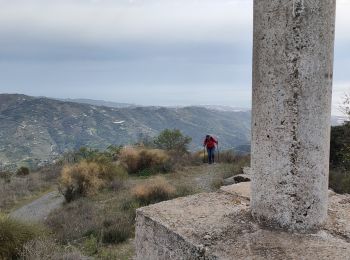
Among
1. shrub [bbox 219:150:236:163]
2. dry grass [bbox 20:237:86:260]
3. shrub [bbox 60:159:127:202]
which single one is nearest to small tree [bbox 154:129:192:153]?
shrub [bbox 219:150:236:163]

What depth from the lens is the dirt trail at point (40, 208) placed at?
32.7 feet

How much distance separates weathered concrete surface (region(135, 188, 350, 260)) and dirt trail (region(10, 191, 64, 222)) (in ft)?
23.0

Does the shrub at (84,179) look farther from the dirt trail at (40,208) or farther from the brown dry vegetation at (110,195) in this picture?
the dirt trail at (40,208)

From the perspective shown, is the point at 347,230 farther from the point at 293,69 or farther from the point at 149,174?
the point at 149,174

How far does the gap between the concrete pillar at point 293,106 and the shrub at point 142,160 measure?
12.6m

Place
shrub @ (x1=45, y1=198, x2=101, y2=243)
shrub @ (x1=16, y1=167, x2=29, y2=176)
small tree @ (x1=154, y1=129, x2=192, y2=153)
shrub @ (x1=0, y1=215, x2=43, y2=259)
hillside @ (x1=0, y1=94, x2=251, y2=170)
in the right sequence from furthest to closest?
1. hillside @ (x1=0, y1=94, x2=251, y2=170)
2. small tree @ (x1=154, y1=129, x2=192, y2=153)
3. shrub @ (x1=16, y1=167, x2=29, y2=176)
4. shrub @ (x1=45, y1=198, x2=101, y2=243)
5. shrub @ (x1=0, y1=215, x2=43, y2=259)

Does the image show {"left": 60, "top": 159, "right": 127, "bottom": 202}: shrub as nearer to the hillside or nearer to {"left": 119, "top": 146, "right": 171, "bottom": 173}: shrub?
{"left": 119, "top": 146, "right": 171, "bottom": 173}: shrub

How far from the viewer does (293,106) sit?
2.64m

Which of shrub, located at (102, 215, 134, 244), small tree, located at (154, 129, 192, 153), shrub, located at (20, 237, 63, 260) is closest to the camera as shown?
shrub, located at (20, 237, 63, 260)

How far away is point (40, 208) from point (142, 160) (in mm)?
5548

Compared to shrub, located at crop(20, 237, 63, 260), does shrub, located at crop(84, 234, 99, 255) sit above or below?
below

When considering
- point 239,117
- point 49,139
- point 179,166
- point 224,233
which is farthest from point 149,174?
point 239,117

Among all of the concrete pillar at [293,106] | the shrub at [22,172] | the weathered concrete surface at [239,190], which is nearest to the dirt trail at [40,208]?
the weathered concrete surface at [239,190]

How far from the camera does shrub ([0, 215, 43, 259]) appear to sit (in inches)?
244
